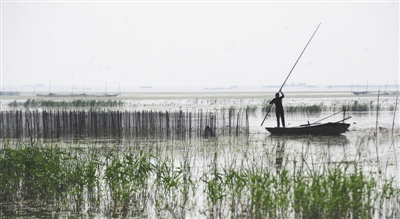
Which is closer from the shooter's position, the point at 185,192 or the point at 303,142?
the point at 185,192

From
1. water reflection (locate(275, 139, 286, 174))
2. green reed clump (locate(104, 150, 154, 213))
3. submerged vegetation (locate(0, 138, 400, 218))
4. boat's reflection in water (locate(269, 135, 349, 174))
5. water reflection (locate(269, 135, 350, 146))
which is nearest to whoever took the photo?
submerged vegetation (locate(0, 138, 400, 218))

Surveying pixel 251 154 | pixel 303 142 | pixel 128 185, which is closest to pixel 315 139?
pixel 303 142

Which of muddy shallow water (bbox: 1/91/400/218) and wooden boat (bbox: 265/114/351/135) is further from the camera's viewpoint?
wooden boat (bbox: 265/114/351/135)

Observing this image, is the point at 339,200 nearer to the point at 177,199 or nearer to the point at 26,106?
the point at 177,199

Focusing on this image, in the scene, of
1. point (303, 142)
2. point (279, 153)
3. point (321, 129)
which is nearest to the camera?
point (279, 153)

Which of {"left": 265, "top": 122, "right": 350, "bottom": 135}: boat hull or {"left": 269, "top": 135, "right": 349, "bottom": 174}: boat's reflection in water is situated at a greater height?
{"left": 265, "top": 122, "right": 350, "bottom": 135}: boat hull

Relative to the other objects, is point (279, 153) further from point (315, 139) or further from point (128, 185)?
point (128, 185)

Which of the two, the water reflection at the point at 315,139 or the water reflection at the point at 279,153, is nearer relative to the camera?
the water reflection at the point at 279,153

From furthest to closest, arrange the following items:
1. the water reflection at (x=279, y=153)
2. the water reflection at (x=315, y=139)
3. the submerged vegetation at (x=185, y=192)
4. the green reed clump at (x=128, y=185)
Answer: the water reflection at (x=315, y=139) < the water reflection at (x=279, y=153) < the green reed clump at (x=128, y=185) < the submerged vegetation at (x=185, y=192)

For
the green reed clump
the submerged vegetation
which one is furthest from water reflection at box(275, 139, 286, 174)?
the green reed clump

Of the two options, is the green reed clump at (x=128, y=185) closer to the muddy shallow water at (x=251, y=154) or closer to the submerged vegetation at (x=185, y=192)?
the submerged vegetation at (x=185, y=192)

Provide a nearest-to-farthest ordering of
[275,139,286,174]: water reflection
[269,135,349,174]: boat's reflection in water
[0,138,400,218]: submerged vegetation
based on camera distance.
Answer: [0,138,400,218]: submerged vegetation < [275,139,286,174]: water reflection < [269,135,349,174]: boat's reflection in water

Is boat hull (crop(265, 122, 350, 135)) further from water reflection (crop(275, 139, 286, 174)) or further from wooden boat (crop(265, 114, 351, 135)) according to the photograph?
water reflection (crop(275, 139, 286, 174))

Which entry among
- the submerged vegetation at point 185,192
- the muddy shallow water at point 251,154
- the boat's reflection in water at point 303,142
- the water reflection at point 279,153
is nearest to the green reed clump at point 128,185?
the submerged vegetation at point 185,192
